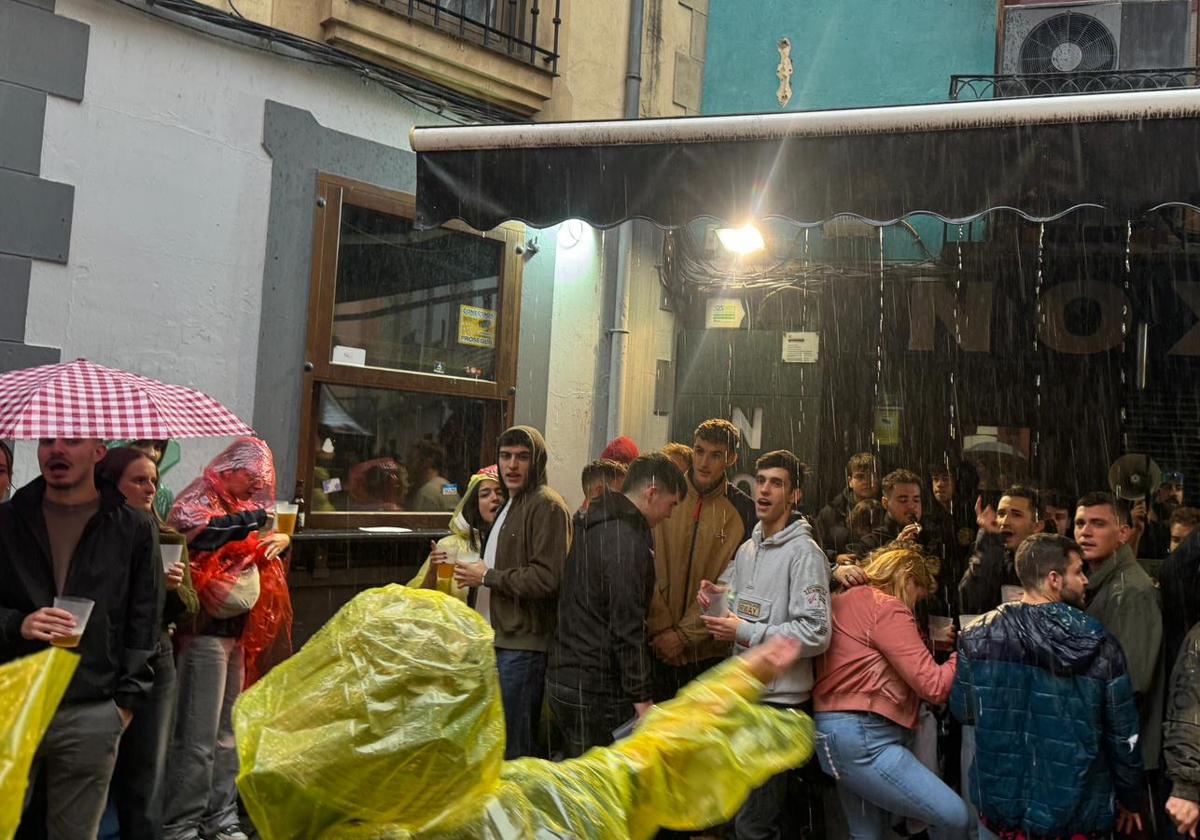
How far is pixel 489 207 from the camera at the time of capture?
230 inches

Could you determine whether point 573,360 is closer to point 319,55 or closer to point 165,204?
point 319,55

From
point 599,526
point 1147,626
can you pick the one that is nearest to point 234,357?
point 599,526

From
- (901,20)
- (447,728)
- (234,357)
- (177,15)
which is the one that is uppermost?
(901,20)

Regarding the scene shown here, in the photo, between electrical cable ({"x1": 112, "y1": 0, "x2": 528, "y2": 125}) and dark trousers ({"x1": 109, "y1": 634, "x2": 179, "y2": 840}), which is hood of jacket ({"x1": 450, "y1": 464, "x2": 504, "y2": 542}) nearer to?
dark trousers ({"x1": 109, "y1": 634, "x2": 179, "y2": 840})

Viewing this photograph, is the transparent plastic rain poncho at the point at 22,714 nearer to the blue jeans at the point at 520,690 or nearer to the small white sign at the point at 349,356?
the blue jeans at the point at 520,690

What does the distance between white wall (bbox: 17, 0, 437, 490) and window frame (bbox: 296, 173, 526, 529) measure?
0.38 metres

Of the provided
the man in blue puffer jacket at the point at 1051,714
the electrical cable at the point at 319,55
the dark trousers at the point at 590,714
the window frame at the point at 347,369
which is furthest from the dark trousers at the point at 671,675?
the electrical cable at the point at 319,55

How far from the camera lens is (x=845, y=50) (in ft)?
34.3

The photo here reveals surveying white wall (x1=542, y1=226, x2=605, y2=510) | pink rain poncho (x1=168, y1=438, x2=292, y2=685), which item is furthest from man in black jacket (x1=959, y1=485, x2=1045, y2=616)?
white wall (x1=542, y1=226, x2=605, y2=510)

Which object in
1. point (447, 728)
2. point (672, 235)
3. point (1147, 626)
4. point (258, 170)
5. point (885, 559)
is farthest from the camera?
point (672, 235)

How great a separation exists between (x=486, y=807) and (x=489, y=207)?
4502 millimetres

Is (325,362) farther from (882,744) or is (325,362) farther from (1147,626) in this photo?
(1147,626)

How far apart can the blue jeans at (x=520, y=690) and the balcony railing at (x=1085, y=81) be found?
622 cm

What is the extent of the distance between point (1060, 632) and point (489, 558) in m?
2.77
